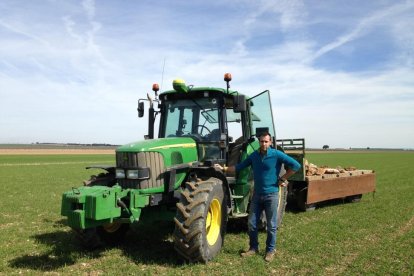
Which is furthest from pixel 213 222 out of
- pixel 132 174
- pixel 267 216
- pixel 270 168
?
pixel 132 174

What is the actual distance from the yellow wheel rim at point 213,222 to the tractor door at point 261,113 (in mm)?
2235

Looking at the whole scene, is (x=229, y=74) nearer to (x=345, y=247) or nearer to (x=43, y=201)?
(x=345, y=247)

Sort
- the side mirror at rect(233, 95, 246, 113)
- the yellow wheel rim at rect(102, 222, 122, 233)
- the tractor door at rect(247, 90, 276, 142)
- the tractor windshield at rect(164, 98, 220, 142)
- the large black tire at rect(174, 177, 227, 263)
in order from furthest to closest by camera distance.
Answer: the tractor door at rect(247, 90, 276, 142) → the tractor windshield at rect(164, 98, 220, 142) → the yellow wheel rim at rect(102, 222, 122, 233) → the side mirror at rect(233, 95, 246, 113) → the large black tire at rect(174, 177, 227, 263)

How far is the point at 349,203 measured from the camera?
13.5 m

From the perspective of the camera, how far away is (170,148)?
6.95 m

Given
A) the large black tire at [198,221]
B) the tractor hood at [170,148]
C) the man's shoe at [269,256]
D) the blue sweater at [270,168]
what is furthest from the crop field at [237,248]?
the tractor hood at [170,148]

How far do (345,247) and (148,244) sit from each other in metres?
3.61

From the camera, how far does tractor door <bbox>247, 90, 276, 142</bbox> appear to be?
8.31m

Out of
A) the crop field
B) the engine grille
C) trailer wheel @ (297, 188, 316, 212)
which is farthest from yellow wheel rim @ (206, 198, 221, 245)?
trailer wheel @ (297, 188, 316, 212)

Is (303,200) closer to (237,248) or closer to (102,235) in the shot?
(237,248)

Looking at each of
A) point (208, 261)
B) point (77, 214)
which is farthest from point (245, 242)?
point (77, 214)

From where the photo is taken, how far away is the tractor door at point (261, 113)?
327 inches

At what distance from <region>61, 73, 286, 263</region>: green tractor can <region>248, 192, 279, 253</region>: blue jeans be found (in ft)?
1.47

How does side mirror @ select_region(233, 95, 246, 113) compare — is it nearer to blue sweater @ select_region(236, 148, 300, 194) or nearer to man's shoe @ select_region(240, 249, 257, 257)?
blue sweater @ select_region(236, 148, 300, 194)
